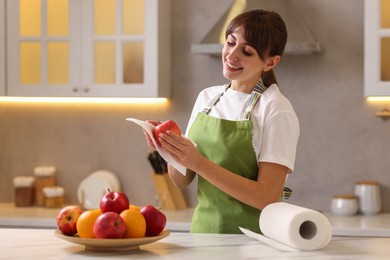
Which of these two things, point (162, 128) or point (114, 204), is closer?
point (114, 204)

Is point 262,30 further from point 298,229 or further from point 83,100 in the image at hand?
point 83,100

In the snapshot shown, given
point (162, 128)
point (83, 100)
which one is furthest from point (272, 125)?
point (83, 100)

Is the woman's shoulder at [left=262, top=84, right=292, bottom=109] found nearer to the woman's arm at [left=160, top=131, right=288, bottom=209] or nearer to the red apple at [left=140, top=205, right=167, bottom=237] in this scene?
the woman's arm at [left=160, top=131, right=288, bottom=209]

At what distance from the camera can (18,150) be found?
4762 millimetres

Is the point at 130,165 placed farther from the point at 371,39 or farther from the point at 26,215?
the point at 371,39

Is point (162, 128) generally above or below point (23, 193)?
above

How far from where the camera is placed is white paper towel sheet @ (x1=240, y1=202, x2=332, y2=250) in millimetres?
2162

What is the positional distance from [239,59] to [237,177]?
39cm

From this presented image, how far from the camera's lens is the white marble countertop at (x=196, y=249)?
212cm

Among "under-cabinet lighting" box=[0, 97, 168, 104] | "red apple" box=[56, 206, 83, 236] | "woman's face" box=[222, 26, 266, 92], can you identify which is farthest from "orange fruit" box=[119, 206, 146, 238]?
"under-cabinet lighting" box=[0, 97, 168, 104]

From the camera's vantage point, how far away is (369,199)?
4.16m

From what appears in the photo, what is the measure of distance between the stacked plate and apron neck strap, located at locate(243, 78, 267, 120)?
6.39ft

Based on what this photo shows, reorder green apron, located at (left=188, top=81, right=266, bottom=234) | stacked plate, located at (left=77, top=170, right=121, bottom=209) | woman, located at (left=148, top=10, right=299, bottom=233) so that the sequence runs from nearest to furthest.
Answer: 1. woman, located at (left=148, top=10, right=299, bottom=233)
2. green apron, located at (left=188, top=81, right=266, bottom=234)
3. stacked plate, located at (left=77, top=170, right=121, bottom=209)

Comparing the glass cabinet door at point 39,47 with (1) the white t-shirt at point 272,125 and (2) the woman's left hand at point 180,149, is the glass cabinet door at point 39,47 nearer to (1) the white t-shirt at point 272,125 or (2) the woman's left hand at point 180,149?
(1) the white t-shirt at point 272,125
